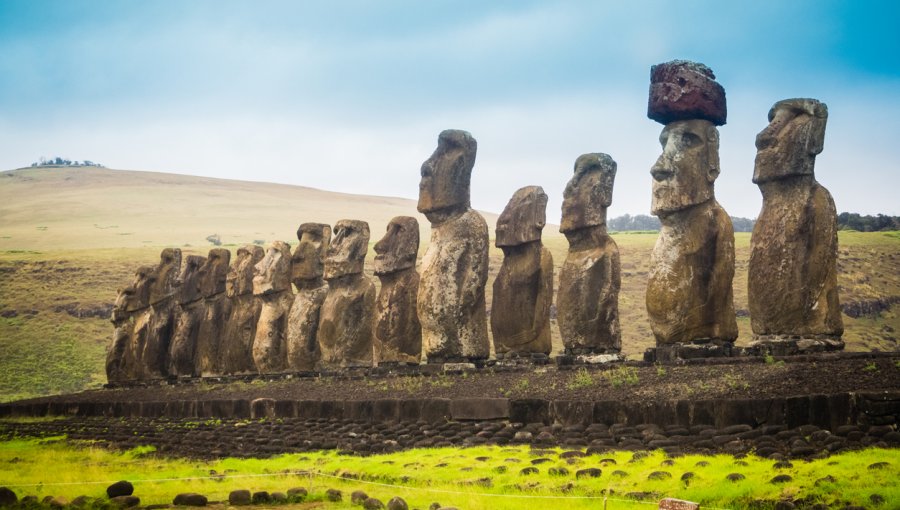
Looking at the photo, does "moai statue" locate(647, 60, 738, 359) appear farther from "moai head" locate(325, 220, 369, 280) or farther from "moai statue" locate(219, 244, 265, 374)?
"moai statue" locate(219, 244, 265, 374)

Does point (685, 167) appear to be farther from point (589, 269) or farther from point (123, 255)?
point (123, 255)

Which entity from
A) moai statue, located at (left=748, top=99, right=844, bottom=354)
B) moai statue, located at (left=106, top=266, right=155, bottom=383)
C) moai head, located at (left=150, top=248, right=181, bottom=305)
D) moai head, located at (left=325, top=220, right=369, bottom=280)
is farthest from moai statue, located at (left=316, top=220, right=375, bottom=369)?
moai statue, located at (left=748, top=99, right=844, bottom=354)

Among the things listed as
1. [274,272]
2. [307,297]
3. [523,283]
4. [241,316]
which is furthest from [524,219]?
[241,316]

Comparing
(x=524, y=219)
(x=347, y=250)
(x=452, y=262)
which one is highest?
(x=524, y=219)

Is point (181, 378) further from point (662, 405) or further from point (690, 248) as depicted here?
point (662, 405)

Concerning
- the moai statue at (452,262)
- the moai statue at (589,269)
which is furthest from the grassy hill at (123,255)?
the moai statue at (452,262)

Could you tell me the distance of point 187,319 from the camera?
30188mm

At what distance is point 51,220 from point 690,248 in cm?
9757

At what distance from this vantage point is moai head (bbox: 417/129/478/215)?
2058 cm

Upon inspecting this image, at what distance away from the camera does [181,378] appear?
29281 millimetres

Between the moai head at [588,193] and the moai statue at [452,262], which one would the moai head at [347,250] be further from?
the moai head at [588,193]

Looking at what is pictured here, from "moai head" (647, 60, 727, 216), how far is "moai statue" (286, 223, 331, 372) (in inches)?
403

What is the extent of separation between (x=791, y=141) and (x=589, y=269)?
4.11m

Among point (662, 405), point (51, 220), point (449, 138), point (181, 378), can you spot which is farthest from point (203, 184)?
point (662, 405)
